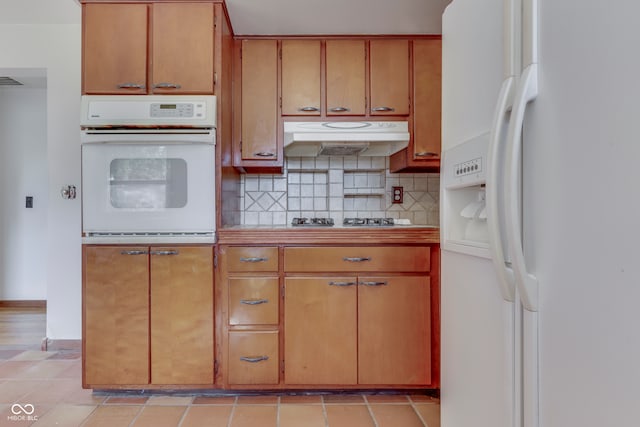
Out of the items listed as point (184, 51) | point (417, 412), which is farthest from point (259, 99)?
point (417, 412)

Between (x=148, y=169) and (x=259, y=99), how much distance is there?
2.77 feet

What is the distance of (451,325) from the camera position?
1.39 meters

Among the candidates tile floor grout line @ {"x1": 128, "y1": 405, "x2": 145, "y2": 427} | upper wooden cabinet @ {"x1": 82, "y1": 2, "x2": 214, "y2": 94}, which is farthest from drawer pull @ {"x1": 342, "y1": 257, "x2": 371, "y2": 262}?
tile floor grout line @ {"x1": 128, "y1": 405, "x2": 145, "y2": 427}

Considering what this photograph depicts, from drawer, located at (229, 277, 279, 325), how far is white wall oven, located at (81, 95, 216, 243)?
0.30 m

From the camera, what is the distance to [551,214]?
0.85 m

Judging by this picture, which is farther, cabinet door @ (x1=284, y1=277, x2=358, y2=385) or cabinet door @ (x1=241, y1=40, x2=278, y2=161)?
cabinet door @ (x1=241, y1=40, x2=278, y2=161)

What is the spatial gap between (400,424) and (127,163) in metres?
1.93

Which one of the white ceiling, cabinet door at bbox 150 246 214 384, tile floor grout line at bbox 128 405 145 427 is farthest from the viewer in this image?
the white ceiling

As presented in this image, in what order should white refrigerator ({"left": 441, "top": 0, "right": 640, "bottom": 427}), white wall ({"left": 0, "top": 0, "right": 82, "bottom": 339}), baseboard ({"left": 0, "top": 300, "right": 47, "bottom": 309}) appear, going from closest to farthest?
white refrigerator ({"left": 441, "top": 0, "right": 640, "bottom": 427})
white wall ({"left": 0, "top": 0, "right": 82, "bottom": 339})
baseboard ({"left": 0, "top": 300, "right": 47, "bottom": 309})

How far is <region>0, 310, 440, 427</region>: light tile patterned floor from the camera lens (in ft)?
6.28

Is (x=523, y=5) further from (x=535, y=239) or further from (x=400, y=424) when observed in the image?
(x=400, y=424)

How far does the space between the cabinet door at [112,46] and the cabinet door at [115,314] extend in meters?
0.91

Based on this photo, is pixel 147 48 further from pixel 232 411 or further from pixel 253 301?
pixel 232 411

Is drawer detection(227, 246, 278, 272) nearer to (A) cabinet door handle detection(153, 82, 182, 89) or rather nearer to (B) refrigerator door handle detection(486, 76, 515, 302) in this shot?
(A) cabinet door handle detection(153, 82, 182, 89)
